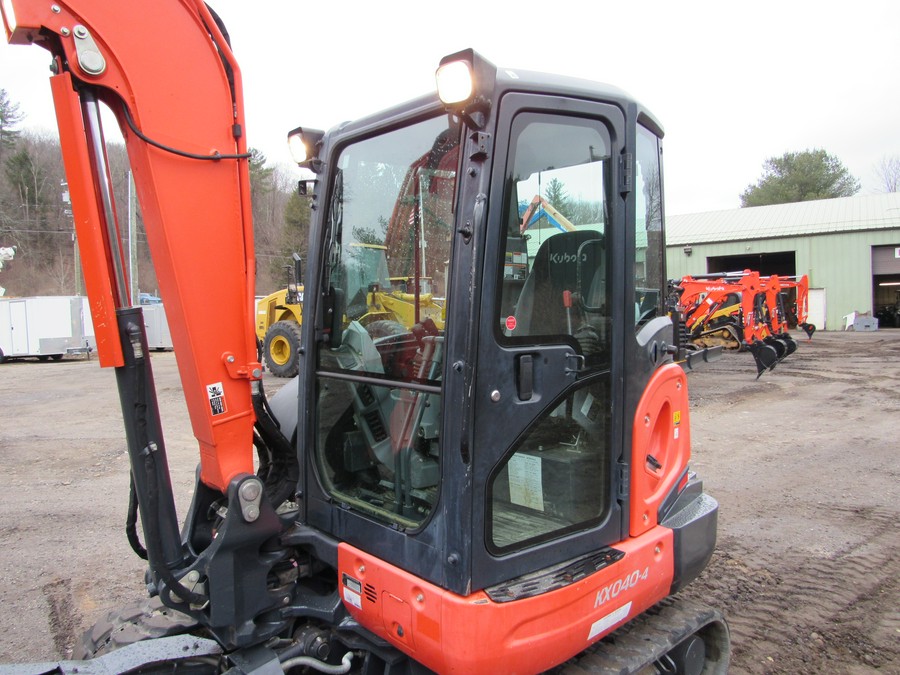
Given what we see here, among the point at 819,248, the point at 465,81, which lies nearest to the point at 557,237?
the point at 465,81

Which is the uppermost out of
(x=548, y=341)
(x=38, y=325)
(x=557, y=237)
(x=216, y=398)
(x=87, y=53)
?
(x=87, y=53)

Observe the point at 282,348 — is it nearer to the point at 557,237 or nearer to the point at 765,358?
the point at 765,358

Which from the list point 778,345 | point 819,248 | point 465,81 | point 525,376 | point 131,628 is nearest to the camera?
point 465,81

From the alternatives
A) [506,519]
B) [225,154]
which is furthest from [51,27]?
[506,519]

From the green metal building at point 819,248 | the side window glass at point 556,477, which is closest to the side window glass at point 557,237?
the side window glass at point 556,477

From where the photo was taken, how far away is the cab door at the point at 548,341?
1.89m

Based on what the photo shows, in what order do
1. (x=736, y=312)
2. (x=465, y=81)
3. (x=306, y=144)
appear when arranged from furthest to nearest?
(x=736, y=312) < (x=306, y=144) < (x=465, y=81)

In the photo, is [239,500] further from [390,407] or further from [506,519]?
[506,519]

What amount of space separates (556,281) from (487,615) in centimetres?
106

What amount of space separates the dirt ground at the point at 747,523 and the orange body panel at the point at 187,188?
2197 millimetres

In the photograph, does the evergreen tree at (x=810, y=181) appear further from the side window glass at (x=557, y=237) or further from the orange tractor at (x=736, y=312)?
the side window glass at (x=557, y=237)

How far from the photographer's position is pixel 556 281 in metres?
2.13

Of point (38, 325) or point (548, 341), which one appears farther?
point (38, 325)

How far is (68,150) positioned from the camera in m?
1.88
